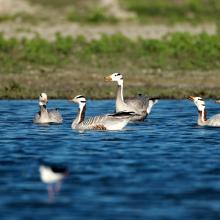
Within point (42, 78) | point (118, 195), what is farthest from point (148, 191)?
point (42, 78)

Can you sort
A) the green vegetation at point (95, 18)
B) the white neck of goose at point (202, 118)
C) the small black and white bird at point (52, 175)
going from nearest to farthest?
1. the small black and white bird at point (52, 175)
2. the white neck of goose at point (202, 118)
3. the green vegetation at point (95, 18)

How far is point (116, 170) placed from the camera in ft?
48.1

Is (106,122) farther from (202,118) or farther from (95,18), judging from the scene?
(95,18)

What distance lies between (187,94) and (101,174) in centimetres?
1138

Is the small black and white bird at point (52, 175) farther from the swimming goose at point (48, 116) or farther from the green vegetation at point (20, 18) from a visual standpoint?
the green vegetation at point (20, 18)

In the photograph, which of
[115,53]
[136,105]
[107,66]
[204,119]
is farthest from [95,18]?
[204,119]

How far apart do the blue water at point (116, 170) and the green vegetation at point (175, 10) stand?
69.8 feet

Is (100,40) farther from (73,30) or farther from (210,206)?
(210,206)

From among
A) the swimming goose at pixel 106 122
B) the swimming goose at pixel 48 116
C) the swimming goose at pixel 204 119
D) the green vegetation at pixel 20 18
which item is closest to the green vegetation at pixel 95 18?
the green vegetation at pixel 20 18

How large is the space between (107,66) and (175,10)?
59.5 feet

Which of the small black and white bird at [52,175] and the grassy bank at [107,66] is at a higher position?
the grassy bank at [107,66]

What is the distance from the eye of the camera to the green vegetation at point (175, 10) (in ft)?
143

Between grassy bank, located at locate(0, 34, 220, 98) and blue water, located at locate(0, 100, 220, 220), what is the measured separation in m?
3.77

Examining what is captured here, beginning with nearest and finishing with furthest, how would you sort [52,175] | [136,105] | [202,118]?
[52,175]
[202,118]
[136,105]
